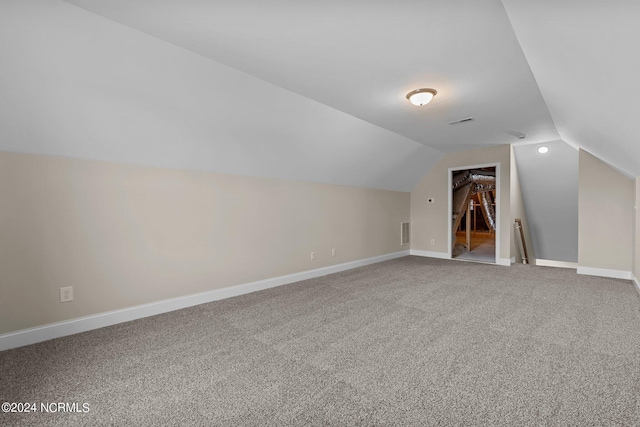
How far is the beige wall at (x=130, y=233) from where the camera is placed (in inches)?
94.1

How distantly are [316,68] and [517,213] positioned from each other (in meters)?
5.64

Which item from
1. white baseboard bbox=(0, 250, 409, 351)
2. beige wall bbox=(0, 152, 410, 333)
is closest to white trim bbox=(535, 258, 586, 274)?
beige wall bbox=(0, 152, 410, 333)

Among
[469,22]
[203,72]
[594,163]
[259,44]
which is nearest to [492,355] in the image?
[469,22]

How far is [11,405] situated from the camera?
1.64m

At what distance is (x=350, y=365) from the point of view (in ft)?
6.73

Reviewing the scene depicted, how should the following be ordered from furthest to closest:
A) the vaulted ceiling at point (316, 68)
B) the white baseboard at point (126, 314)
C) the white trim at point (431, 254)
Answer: the white trim at point (431, 254), the white baseboard at point (126, 314), the vaulted ceiling at point (316, 68)

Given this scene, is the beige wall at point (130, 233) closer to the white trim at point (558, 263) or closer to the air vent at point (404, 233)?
the air vent at point (404, 233)

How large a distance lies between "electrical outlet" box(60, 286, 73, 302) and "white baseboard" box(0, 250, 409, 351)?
0.20 meters

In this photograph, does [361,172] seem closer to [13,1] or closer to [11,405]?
[13,1]

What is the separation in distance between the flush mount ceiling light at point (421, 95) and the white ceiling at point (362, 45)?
0.08m

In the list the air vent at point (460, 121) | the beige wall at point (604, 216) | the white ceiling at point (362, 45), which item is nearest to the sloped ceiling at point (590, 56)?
the white ceiling at point (362, 45)

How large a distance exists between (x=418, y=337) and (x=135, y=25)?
10.7 ft

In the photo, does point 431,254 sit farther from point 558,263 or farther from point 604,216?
point 558,263

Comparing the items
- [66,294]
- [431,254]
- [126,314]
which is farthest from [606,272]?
[66,294]
